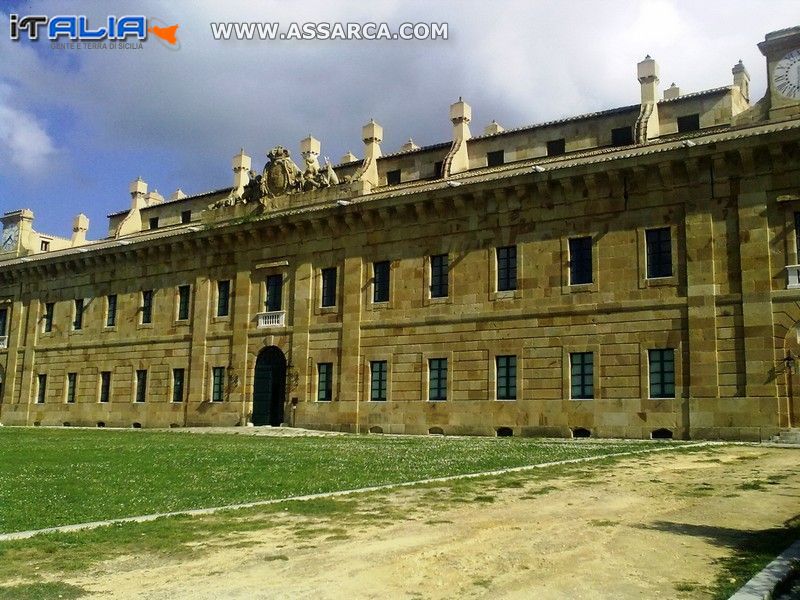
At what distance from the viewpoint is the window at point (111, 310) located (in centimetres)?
4144

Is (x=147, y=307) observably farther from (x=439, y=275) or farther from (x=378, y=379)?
(x=439, y=275)

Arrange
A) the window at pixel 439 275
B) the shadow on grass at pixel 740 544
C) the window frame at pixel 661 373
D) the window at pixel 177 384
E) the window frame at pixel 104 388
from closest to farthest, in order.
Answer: the shadow on grass at pixel 740 544 → the window frame at pixel 661 373 → the window at pixel 439 275 → the window at pixel 177 384 → the window frame at pixel 104 388

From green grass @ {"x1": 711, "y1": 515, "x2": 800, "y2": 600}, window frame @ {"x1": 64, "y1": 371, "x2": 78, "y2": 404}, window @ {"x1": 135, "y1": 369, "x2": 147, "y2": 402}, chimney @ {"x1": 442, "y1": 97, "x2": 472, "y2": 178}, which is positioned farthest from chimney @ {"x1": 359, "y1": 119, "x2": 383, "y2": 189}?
green grass @ {"x1": 711, "y1": 515, "x2": 800, "y2": 600}

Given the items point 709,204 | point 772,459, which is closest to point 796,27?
point 709,204

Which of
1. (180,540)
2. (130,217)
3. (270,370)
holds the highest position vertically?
(130,217)

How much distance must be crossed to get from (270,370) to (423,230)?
9642 millimetres

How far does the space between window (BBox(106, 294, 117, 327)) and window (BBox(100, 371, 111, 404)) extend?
101 inches

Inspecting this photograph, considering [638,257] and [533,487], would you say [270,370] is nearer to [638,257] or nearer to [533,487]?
[638,257]

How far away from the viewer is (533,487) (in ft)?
40.8

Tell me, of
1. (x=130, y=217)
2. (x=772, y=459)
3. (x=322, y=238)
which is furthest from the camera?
(x=130, y=217)

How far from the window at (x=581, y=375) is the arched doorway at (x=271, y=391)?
1323 cm

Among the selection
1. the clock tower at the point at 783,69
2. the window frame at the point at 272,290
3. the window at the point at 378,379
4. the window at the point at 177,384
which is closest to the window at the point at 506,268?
the window at the point at 378,379

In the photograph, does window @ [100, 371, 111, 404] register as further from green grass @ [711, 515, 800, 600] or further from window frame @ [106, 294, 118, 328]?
green grass @ [711, 515, 800, 600]

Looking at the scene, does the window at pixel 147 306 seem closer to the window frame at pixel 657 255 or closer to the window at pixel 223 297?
the window at pixel 223 297
